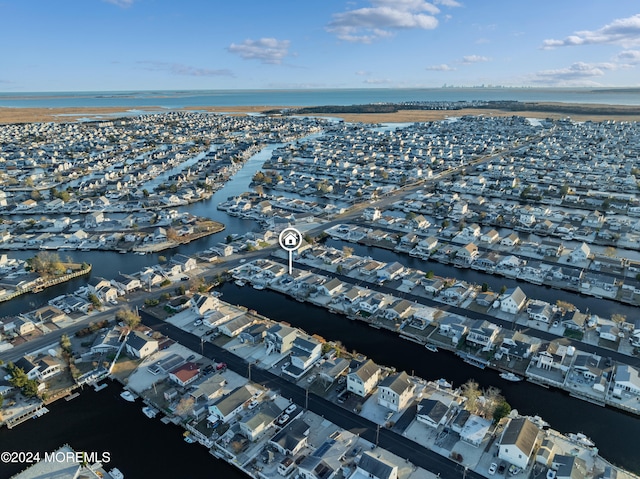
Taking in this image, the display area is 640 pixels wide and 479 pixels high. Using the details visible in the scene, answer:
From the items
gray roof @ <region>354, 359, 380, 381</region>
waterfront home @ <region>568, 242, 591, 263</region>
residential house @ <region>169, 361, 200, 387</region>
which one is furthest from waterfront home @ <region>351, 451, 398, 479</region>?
waterfront home @ <region>568, 242, 591, 263</region>

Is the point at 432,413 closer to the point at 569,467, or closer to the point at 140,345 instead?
the point at 569,467

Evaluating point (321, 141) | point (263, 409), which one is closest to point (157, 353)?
point (263, 409)

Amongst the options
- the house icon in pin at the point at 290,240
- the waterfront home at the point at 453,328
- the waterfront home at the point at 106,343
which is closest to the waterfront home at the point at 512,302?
the waterfront home at the point at 453,328

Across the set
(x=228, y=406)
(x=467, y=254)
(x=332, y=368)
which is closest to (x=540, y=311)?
(x=467, y=254)

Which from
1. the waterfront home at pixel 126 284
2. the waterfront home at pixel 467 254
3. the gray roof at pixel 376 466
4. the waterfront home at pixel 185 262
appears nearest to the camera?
the gray roof at pixel 376 466

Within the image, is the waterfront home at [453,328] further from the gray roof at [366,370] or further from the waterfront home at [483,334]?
the gray roof at [366,370]

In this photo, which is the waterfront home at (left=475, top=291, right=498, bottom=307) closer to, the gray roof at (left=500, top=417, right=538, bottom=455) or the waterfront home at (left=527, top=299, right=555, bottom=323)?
the waterfront home at (left=527, top=299, right=555, bottom=323)
